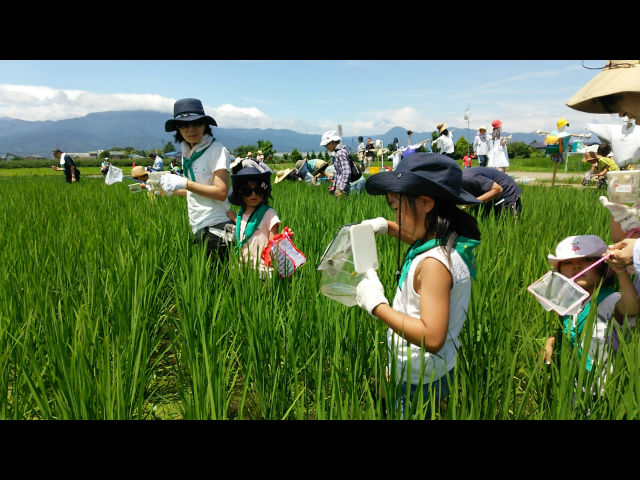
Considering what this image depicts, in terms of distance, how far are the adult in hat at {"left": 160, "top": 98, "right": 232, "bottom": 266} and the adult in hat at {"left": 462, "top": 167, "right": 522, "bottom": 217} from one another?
1.99 metres

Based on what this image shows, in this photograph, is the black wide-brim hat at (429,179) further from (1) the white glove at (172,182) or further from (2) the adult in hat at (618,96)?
(1) the white glove at (172,182)

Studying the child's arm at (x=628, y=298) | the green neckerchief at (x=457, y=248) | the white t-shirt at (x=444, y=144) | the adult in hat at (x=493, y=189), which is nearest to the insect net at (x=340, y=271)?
the green neckerchief at (x=457, y=248)

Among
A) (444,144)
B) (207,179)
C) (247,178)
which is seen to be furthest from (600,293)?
(444,144)

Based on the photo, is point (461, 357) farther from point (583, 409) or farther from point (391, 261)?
point (391, 261)

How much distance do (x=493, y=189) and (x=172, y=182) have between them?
2.77m

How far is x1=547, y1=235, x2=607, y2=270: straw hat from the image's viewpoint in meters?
1.28

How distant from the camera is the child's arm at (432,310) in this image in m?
0.90

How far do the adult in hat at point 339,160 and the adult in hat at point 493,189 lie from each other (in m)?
2.15

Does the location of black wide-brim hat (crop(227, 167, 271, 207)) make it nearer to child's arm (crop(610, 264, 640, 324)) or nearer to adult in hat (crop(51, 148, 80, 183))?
child's arm (crop(610, 264, 640, 324))

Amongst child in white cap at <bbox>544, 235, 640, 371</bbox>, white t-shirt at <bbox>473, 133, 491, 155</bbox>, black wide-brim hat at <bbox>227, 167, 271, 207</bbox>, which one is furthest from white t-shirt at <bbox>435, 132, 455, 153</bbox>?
child in white cap at <bbox>544, 235, 640, 371</bbox>

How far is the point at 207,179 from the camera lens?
86.7 inches

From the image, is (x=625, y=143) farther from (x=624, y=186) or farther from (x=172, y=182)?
(x=172, y=182)
